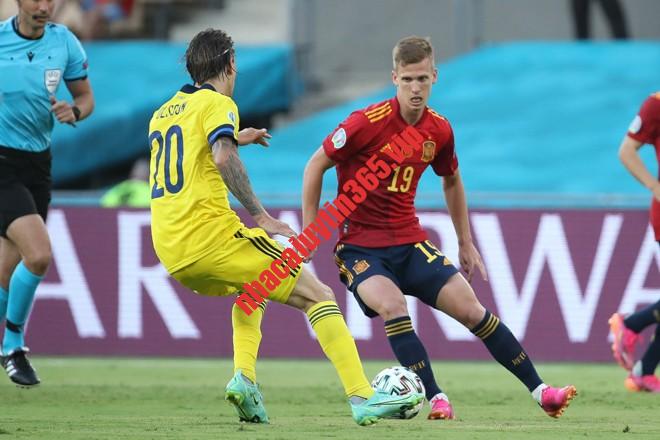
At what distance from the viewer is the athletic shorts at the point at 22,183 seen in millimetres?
8875

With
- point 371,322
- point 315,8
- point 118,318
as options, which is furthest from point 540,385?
point 315,8

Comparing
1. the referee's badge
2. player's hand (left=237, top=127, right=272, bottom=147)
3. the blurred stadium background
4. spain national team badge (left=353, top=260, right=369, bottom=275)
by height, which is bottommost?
the blurred stadium background

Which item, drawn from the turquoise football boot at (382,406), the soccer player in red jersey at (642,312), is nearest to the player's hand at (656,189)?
the soccer player in red jersey at (642,312)

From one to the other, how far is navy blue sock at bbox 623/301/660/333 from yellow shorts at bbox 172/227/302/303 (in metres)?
3.47

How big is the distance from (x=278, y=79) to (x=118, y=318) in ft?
19.7

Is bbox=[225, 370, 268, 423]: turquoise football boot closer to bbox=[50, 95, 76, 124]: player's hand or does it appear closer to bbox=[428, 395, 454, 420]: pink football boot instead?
bbox=[428, 395, 454, 420]: pink football boot

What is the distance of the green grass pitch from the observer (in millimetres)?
6941

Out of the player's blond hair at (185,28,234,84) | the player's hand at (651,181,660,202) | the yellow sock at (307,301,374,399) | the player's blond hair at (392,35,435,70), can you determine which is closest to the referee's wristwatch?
the player's blond hair at (185,28,234,84)

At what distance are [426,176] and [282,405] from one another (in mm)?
6173

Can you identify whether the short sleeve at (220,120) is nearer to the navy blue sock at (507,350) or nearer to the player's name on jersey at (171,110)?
the player's name on jersey at (171,110)

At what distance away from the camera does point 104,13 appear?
18.9 m

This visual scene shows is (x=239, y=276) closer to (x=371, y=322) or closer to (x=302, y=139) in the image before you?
(x=371, y=322)

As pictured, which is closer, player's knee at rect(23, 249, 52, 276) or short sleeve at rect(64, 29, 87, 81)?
player's knee at rect(23, 249, 52, 276)

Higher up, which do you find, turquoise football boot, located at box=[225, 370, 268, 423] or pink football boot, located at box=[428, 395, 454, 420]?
turquoise football boot, located at box=[225, 370, 268, 423]
